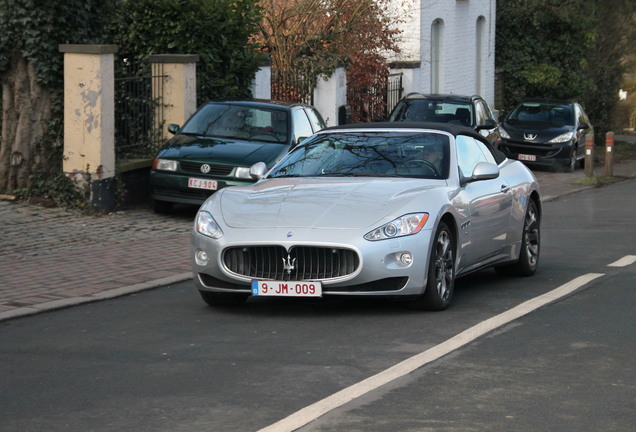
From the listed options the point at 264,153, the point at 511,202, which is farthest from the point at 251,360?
the point at 264,153

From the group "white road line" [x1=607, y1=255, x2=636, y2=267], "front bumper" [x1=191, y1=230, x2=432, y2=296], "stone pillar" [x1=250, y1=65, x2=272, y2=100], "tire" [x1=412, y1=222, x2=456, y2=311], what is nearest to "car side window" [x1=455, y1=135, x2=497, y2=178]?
"tire" [x1=412, y1=222, x2=456, y2=311]

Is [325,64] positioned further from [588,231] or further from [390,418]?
[390,418]

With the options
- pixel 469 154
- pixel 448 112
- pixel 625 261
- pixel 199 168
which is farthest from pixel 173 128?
pixel 448 112

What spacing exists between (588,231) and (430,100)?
9000 millimetres

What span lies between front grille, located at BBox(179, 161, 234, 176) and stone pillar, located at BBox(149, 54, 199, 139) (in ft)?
9.24

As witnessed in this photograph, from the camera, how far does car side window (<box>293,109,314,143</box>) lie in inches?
688

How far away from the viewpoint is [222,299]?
9641 mm

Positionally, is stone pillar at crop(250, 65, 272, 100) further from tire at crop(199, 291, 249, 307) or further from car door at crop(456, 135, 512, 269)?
tire at crop(199, 291, 249, 307)

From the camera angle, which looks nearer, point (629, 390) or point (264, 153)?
point (629, 390)

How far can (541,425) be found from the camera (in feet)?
19.8

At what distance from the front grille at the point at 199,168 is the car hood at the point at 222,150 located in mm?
63

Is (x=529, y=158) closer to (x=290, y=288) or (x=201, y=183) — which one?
(x=201, y=183)

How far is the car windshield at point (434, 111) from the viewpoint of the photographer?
24297 millimetres

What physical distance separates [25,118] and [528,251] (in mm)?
8240
